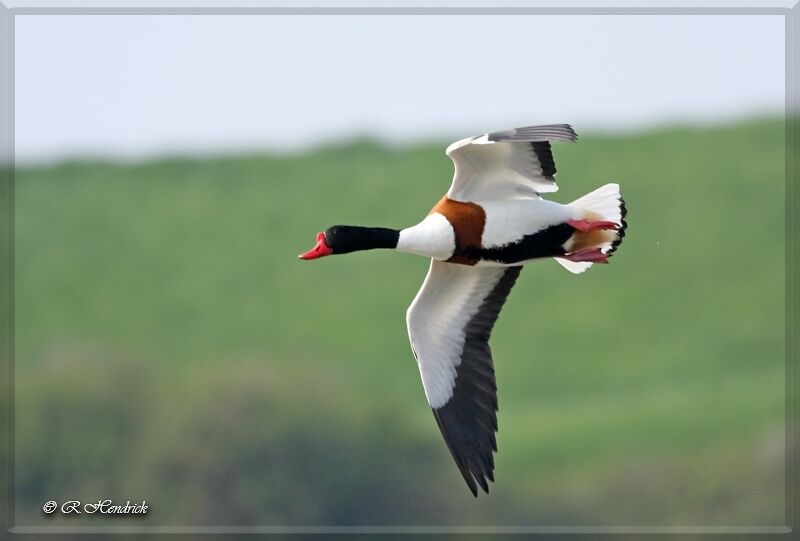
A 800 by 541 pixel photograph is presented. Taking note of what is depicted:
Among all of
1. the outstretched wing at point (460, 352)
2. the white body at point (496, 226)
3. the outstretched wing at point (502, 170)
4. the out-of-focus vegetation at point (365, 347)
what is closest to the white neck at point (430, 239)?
the white body at point (496, 226)

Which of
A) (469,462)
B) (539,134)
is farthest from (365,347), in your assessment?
(539,134)

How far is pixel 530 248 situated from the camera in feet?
18.6

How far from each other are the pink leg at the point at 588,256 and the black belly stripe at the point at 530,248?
58 millimetres

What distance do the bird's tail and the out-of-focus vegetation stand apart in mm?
A: 9994

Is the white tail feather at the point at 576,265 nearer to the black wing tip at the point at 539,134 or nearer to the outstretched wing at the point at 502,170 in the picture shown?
the outstretched wing at the point at 502,170

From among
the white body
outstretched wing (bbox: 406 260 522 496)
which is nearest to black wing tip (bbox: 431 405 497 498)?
outstretched wing (bbox: 406 260 522 496)

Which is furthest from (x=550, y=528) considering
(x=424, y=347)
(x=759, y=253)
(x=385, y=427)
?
A: (x=424, y=347)

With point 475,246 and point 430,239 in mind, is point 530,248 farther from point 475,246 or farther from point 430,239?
point 430,239

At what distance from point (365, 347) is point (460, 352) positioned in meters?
14.6

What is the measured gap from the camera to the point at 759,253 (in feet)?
71.4

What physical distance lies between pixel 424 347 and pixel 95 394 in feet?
37.1

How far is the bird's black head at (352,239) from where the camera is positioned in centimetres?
560

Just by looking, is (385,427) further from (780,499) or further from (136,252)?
(136,252)

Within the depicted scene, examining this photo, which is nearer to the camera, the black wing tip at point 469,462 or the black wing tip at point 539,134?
the black wing tip at point 539,134
